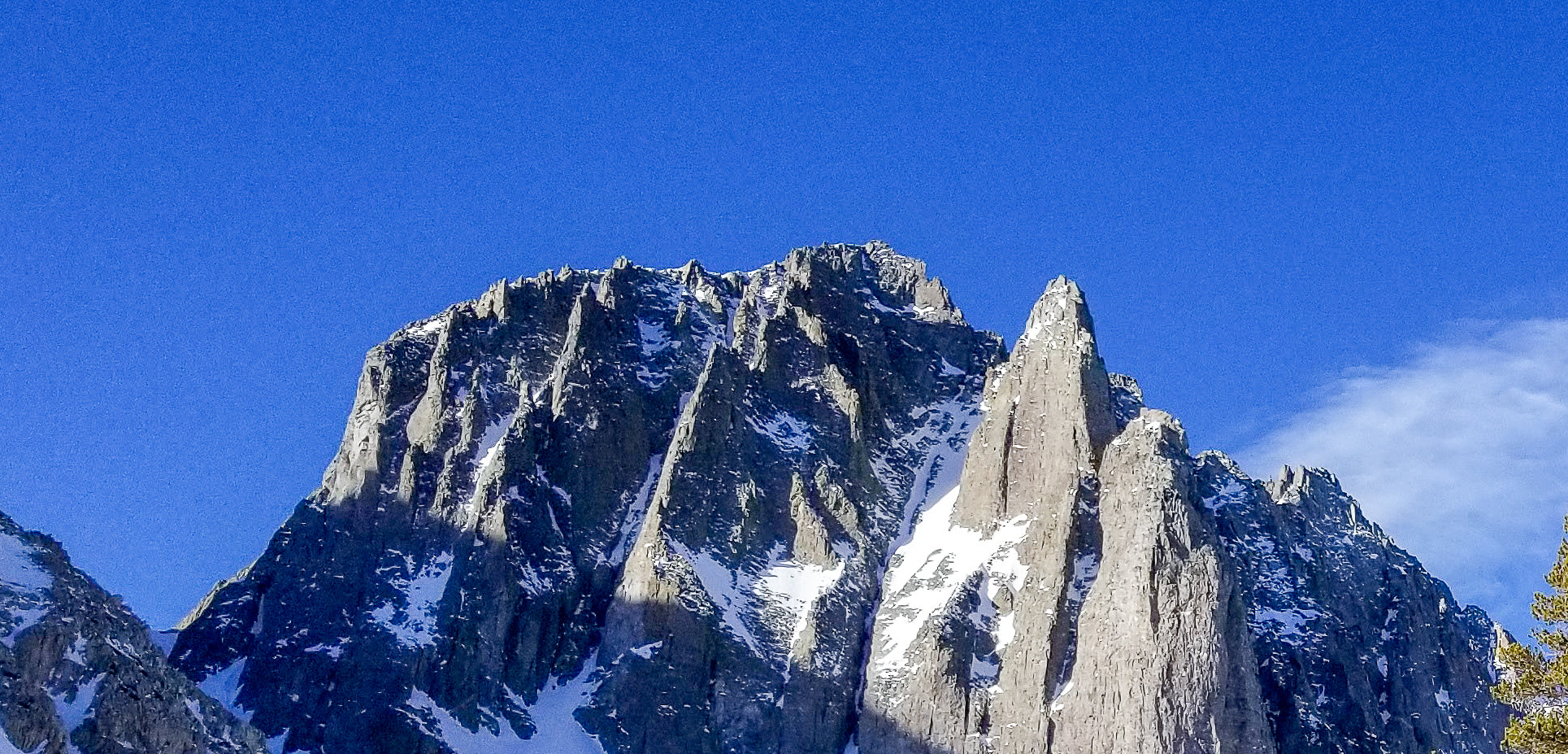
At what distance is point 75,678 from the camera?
88.0 meters

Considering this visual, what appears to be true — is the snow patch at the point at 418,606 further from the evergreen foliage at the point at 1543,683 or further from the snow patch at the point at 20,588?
the evergreen foliage at the point at 1543,683

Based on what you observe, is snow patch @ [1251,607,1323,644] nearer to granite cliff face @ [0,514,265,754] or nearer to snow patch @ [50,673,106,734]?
granite cliff face @ [0,514,265,754]

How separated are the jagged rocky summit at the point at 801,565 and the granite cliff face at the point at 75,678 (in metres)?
44.4

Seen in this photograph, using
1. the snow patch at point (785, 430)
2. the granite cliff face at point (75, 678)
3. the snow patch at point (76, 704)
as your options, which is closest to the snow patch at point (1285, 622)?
the snow patch at point (785, 430)

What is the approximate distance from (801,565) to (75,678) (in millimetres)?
73645

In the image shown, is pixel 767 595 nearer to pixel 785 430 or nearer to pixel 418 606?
pixel 785 430

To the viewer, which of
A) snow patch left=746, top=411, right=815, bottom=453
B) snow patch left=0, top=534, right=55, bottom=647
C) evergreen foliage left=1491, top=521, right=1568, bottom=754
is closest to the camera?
evergreen foliage left=1491, top=521, right=1568, bottom=754

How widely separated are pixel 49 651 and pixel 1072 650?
250 ft

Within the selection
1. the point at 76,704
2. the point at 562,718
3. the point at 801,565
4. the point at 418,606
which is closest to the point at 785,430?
the point at 801,565

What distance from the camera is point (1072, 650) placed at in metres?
135

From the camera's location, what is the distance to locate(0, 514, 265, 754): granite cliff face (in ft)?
271

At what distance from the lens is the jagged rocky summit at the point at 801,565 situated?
13562 cm

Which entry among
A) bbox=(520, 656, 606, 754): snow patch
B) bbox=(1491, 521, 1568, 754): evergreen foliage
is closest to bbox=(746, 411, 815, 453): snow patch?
bbox=(520, 656, 606, 754): snow patch

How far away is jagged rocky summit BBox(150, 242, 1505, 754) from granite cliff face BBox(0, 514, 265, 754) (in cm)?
4437
